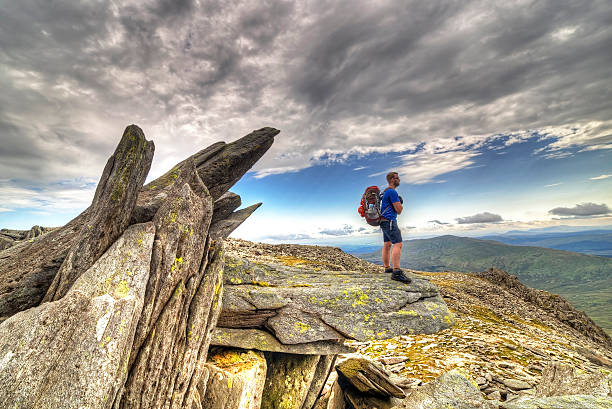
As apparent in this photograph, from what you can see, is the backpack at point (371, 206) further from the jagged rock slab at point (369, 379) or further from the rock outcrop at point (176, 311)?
the jagged rock slab at point (369, 379)

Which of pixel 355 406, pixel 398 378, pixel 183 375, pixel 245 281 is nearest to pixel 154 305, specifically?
pixel 183 375

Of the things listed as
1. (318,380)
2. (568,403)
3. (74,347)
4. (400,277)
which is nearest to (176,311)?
(74,347)

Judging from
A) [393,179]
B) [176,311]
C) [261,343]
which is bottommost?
[261,343]

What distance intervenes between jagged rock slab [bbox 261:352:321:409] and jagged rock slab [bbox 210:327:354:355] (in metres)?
1.54

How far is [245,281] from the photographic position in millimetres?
13414

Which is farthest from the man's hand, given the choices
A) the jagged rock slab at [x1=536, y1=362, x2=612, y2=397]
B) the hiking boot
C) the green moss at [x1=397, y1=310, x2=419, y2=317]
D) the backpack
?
the jagged rock slab at [x1=536, y1=362, x2=612, y2=397]

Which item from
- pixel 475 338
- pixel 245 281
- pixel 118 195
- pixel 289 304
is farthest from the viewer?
pixel 475 338

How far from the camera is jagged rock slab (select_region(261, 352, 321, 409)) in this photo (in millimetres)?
12586

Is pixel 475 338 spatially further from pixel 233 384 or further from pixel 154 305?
pixel 154 305

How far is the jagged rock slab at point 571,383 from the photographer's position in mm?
11625

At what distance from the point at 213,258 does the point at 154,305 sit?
3111 millimetres

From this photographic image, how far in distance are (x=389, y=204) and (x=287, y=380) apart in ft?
34.5

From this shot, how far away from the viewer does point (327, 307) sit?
1268 centimetres

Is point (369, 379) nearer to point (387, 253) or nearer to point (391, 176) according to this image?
point (387, 253)
